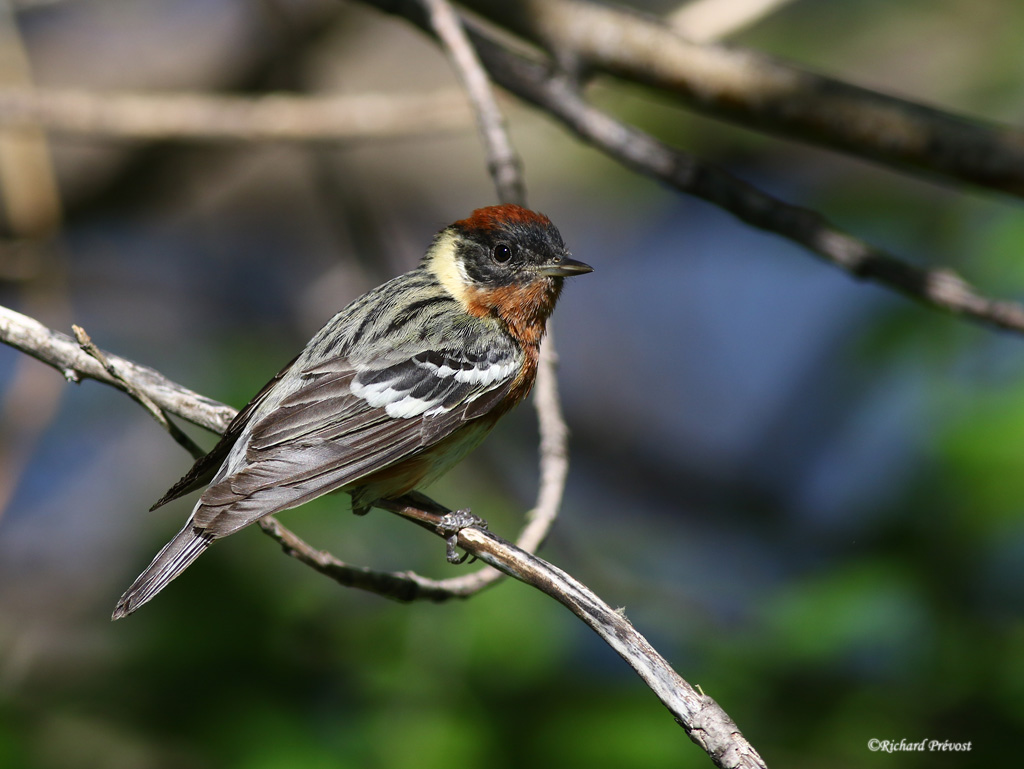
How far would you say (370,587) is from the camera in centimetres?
313

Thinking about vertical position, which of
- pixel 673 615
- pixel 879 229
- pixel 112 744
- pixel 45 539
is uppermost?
pixel 879 229

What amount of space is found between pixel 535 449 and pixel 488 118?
14.6 ft

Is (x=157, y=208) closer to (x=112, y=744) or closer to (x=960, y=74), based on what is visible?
(x=112, y=744)

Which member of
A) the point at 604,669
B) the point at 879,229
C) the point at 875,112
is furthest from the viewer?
the point at 879,229

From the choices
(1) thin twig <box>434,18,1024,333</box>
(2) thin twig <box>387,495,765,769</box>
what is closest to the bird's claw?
(2) thin twig <box>387,495,765,769</box>

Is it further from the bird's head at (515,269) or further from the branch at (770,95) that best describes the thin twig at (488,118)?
the branch at (770,95)

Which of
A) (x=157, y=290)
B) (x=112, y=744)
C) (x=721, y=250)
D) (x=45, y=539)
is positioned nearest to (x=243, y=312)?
(x=157, y=290)

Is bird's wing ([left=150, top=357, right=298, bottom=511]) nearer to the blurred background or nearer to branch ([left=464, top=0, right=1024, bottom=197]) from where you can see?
the blurred background

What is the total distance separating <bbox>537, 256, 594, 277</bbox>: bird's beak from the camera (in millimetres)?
4020

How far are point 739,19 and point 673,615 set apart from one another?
326 centimetres

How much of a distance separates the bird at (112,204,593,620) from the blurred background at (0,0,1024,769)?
703 millimetres

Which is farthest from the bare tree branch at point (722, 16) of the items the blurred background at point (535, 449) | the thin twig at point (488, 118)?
the thin twig at point (488, 118)

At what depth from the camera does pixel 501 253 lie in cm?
419

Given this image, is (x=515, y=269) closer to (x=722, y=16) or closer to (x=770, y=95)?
(x=770, y=95)
